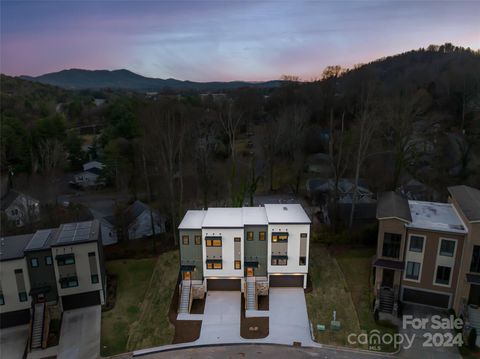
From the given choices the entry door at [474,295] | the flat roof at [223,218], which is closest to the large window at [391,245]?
the entry door at [474,295]

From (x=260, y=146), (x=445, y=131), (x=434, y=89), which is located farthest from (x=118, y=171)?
(x=434, y=89)

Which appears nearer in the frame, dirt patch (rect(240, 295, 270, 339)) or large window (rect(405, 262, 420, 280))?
dirt patch (rect(240, 295, 270, 339))

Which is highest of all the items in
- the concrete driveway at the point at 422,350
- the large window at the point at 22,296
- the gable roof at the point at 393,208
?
the gable roof at the point at 393,208

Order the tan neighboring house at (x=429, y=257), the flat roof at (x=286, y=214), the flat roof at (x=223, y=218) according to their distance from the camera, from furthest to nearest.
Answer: the flat roof at (x=286, y=214)
the flat roof at (x=223, y=218)
the tan neighboring house at (x=429, y=257)

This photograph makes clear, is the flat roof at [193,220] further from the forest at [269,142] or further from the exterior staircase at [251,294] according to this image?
the exterior staircase at [251,294]

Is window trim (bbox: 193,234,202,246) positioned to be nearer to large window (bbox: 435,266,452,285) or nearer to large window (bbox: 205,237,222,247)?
large window (bbox: 205,237,222,247)

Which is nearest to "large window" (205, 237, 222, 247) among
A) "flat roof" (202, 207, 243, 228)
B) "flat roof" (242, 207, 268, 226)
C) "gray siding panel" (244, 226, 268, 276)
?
"flat roof" (202, 207, 243, 228)

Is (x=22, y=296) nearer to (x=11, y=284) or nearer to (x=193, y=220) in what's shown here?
(x=11, y=284)
